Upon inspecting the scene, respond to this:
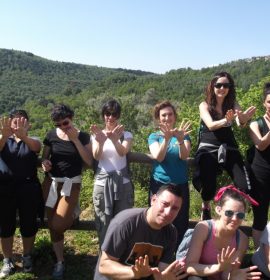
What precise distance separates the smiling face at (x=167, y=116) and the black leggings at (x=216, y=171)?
0.54 metres

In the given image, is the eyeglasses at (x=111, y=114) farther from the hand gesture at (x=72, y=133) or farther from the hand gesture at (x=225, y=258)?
the hand gesture at (x=225, y=258)

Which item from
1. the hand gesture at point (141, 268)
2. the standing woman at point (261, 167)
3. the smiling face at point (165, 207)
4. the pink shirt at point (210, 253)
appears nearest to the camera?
the hand gesture at point (141, 268)

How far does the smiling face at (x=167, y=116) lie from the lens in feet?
13.9

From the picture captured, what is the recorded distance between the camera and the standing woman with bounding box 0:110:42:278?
13.5 ft

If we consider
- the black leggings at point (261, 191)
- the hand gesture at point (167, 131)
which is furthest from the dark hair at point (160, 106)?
the black leggings at point (261, 191)

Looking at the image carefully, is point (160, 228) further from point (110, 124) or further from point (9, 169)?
→ point (9, 169)

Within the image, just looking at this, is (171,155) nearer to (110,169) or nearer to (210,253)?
(110,169)

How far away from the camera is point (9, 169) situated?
4145 millimetres

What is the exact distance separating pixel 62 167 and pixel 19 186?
0.51 metres

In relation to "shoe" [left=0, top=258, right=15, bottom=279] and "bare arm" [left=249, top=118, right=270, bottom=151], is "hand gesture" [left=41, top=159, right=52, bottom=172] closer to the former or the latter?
"shoe" [left=0, top=258, right=15, bottom=279]

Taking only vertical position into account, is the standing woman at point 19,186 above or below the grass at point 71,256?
above

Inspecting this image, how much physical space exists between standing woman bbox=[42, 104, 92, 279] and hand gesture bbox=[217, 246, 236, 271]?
1781mm

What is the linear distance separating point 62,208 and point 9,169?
2.37ft

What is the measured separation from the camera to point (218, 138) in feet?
14.1
